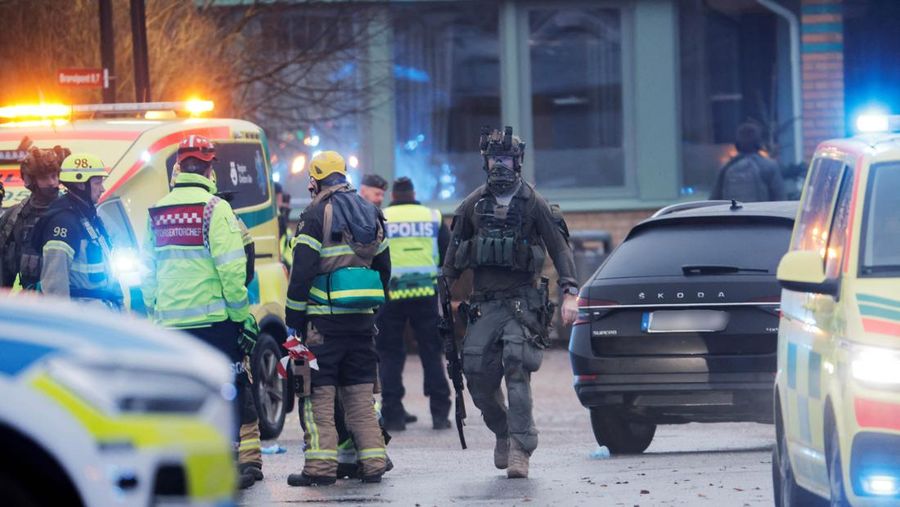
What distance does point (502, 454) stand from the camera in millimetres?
10531

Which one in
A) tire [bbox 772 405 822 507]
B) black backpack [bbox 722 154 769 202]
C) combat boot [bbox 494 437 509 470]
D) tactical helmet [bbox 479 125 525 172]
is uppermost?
tactical helmet [bbox 479 125 525 172]

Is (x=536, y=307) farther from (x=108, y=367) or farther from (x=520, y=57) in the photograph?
(x=520, y=57)

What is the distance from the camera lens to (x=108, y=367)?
455cm

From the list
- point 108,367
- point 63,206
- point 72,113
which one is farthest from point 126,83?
point 108,367

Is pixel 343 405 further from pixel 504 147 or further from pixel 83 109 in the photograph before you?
pixel 83 109

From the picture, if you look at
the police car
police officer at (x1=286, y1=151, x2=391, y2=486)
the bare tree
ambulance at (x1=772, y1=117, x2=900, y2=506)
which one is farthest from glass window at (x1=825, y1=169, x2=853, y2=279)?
the bare tree

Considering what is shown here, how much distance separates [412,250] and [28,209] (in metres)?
4.02

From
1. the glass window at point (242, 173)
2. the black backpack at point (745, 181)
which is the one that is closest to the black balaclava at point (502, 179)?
the glass window at point (242, 173)

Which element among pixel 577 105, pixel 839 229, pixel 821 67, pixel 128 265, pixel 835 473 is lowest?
pixel 835 473

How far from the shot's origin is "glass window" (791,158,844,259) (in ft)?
25.2

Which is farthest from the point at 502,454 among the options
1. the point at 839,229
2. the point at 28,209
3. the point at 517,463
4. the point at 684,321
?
the point at 839,229

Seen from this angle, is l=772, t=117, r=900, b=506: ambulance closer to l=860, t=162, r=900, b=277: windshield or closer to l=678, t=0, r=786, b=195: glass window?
l=860, t=162, r=900, b=277: windshield

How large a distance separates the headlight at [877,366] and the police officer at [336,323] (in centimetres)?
406

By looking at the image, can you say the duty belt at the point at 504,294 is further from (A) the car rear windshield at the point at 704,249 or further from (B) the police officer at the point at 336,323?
(A) the car rear windshield at the point at 704,249
